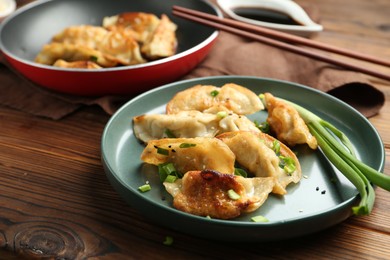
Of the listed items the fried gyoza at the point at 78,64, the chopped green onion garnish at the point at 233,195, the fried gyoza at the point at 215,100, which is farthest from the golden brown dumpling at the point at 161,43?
the chopped green onion garnish at the point at 233,195

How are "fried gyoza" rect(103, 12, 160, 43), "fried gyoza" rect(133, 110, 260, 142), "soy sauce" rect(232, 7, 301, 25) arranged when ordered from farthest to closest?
1. "soy sauce" rect(232, 7, 301, 25)
2. "fried gyoza" rect(103, 12, 160, 43)
3. "fried gyoza" rect(133, 110, 260, 142)

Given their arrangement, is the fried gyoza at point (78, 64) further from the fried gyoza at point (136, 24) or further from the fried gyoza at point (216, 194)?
the fried gyoza at point (216, 194)

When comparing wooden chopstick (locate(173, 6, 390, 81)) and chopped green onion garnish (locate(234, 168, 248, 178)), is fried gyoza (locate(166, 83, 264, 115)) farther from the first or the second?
wooden chopstick (locate(173, 6, 390, 81))

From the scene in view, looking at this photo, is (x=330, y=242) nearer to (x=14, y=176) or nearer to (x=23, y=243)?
(x=23, y=243)

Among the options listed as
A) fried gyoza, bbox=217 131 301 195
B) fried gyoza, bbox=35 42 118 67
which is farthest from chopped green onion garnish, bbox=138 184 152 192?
fried gyoza, bbox=35 42 118 67

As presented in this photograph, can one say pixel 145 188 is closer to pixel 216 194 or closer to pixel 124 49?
pixel 216 194

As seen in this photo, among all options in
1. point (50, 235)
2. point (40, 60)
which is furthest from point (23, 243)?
point (40, 60)

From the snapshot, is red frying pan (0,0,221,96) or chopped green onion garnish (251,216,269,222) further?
red frying pan (0,0,221,96)
